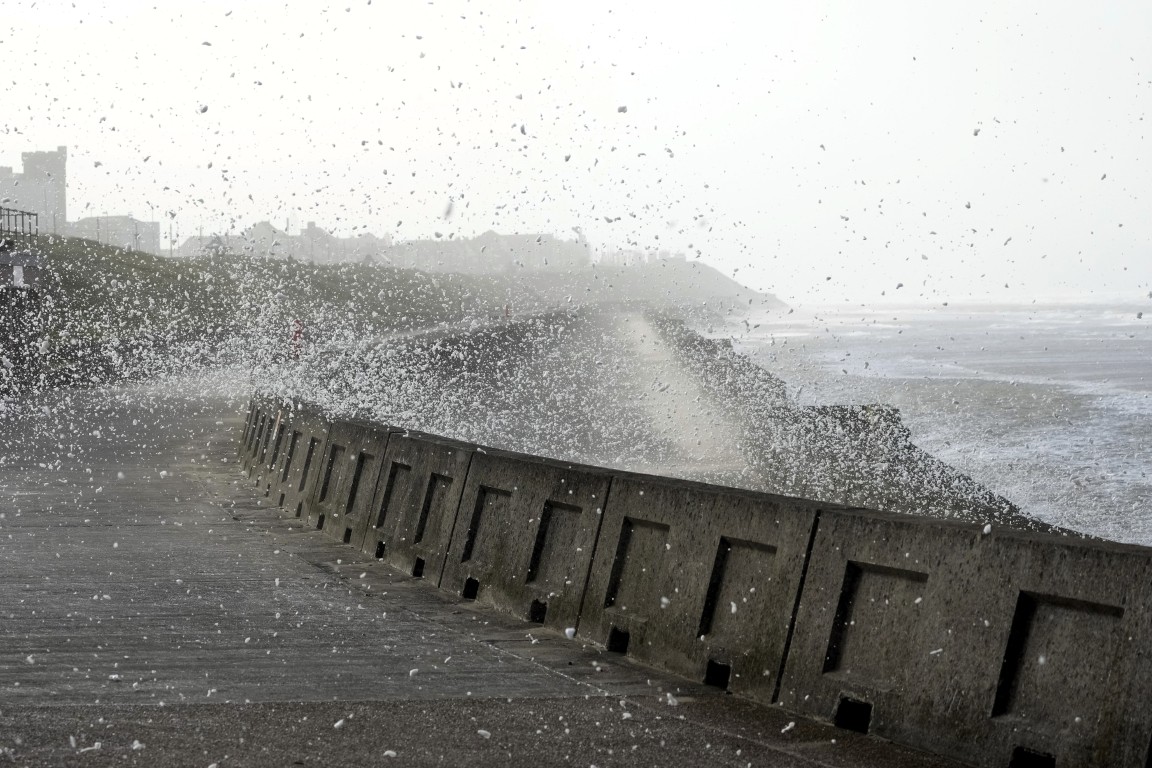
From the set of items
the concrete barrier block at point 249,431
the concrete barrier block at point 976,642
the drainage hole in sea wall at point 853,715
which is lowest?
the concrete barrier block at point 249,431

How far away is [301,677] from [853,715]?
2533 mm

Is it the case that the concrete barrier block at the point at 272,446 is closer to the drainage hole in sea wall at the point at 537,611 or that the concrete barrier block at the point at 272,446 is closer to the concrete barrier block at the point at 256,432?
the concrete barrier block at the point at 256,432

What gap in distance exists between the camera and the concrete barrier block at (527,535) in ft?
26.9

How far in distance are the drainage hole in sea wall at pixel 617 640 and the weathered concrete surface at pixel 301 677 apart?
0.20 meters

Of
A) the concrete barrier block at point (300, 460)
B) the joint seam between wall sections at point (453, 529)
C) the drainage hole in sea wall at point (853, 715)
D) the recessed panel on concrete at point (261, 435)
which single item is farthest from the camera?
the recessed panel on concrete at point (261, 435)

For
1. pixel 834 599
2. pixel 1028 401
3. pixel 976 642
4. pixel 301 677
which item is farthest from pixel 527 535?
pixel 1028 401

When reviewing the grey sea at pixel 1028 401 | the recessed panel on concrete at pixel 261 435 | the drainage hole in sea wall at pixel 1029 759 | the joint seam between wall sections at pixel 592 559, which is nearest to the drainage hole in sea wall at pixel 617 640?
the joint seam between wall sections at pixel 592 559

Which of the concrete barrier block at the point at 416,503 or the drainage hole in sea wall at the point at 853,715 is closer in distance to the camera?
the drainage hole in sea wall at the point at 853,715

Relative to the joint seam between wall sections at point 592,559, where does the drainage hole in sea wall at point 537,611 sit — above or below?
below

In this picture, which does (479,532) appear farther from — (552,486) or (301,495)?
(301,495)

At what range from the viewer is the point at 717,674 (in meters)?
6.88

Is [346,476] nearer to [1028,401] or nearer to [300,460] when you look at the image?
[300,460]

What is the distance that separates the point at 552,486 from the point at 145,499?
27.7ft

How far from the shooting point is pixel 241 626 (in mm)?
8219
